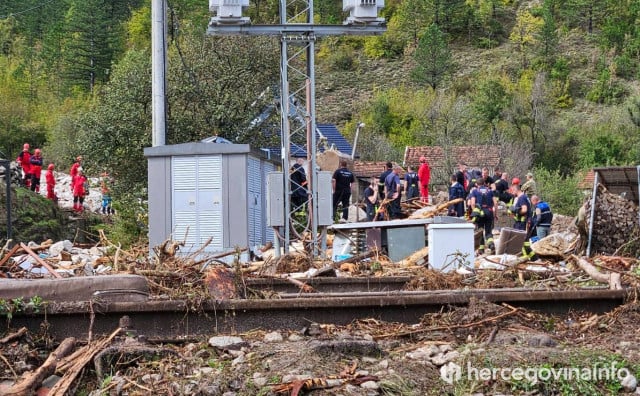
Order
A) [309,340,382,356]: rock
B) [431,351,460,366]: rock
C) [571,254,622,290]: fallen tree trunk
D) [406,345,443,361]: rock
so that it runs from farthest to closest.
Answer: [571,254,622,290]: fallen tree trunk
[406,345,443,361]: rock
[431,351,460,366]: rock
[309,340,382,356]: rock

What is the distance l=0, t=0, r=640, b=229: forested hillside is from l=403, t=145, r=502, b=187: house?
61.2 inches

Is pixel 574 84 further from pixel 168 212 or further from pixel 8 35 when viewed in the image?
pixel 168 212

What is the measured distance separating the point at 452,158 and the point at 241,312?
53052mm

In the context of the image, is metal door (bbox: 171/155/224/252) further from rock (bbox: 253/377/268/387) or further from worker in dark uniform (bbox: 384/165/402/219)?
rock (bbox: 253/377/268/387)

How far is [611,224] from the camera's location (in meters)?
19.0

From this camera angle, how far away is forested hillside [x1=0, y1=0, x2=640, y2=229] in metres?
40.1

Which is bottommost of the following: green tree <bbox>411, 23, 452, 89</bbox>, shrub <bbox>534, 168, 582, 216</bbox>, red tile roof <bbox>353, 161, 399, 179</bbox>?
shrub <bbox>534, 168, 582, 216</bbox>

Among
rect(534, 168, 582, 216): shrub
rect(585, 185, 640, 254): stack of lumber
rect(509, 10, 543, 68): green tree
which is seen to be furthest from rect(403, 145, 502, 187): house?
rect(509, 10, 543, 68): green tree

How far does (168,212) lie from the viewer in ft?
75.3

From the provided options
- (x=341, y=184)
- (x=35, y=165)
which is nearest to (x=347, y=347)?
(x=341, y=184)

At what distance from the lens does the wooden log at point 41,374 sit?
7859 millimetres

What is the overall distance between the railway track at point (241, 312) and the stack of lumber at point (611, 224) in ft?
29.9

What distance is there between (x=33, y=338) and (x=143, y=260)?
10.6 ft

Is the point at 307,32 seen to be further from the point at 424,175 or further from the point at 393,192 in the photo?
the point at 424,175
